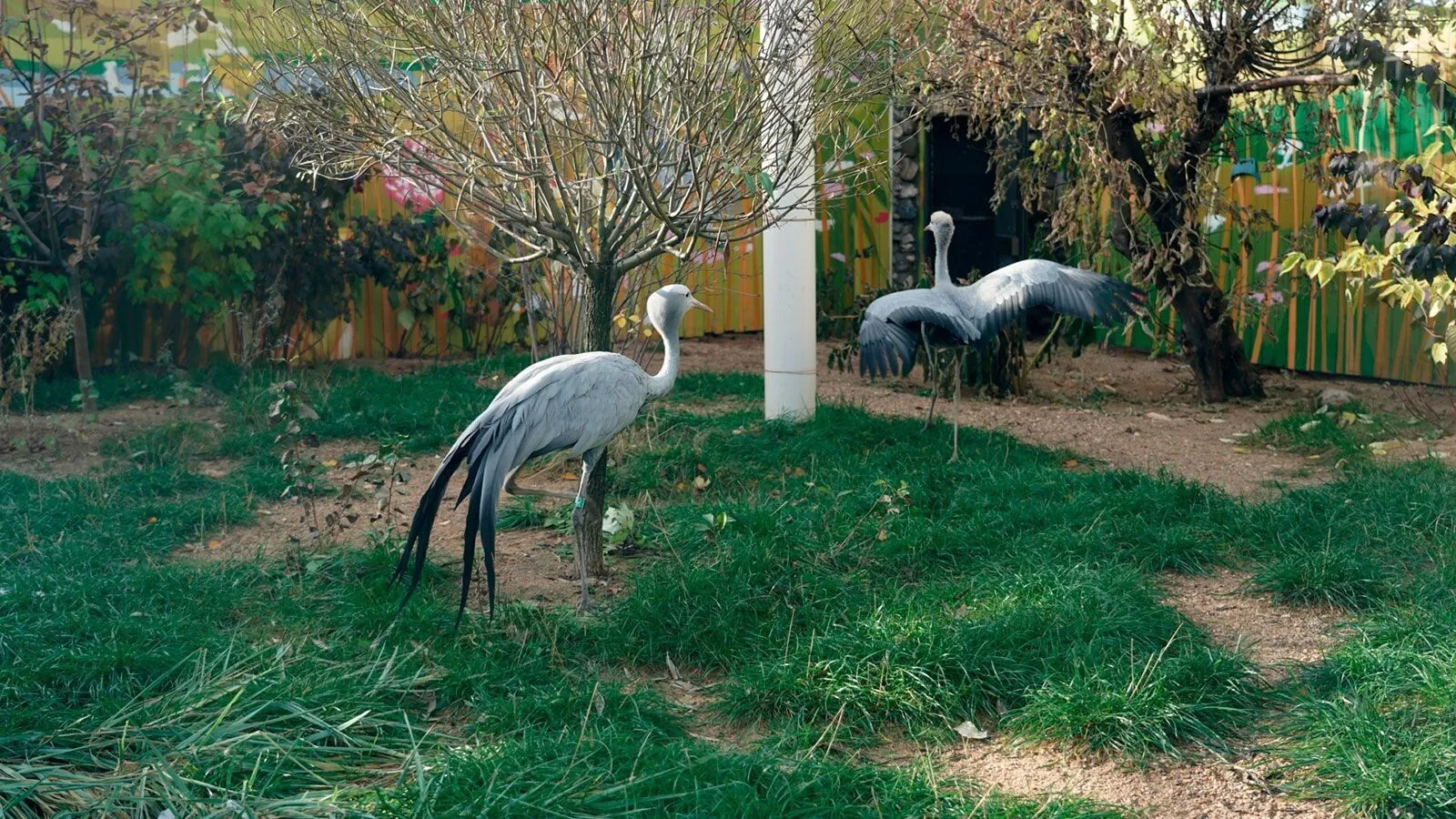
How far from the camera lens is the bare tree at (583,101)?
15.8 feet

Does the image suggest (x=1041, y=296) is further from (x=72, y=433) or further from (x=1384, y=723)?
(x=72, y=433)

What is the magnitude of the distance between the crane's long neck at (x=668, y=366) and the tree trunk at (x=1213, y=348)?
4370mm

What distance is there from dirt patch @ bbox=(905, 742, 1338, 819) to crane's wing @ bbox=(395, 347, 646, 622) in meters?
1.63

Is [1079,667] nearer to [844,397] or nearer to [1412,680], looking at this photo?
[1412,680]

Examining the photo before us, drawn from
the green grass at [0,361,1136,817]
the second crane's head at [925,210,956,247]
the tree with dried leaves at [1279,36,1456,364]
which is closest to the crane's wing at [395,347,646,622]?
the green grass at [0,361,1136,817]

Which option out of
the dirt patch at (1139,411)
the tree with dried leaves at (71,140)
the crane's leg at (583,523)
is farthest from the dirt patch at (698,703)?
the tree with dried leaves at (71,140)

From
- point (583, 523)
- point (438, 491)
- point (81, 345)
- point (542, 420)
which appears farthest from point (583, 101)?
point (81, 345)

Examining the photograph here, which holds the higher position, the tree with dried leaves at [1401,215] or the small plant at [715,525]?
the tree with dried leaves at [1401,215]

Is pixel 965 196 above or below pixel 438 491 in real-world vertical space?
above

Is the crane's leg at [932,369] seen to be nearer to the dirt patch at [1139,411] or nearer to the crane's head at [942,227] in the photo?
the dirt patch at [1139,411]

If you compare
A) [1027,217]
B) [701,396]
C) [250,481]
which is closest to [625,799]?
[250,481]

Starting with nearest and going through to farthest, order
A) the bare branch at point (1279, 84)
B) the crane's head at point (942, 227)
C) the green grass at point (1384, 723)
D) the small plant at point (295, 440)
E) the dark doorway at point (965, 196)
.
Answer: the green grass at point (1384, 723)
the small plant at point (295, 440)
the bare branch at point (1279, 84)
the crane's head at point (942, 227)
the dark doorway at point (965, 196)

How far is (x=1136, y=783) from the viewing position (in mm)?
3789

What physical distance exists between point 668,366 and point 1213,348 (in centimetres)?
470
